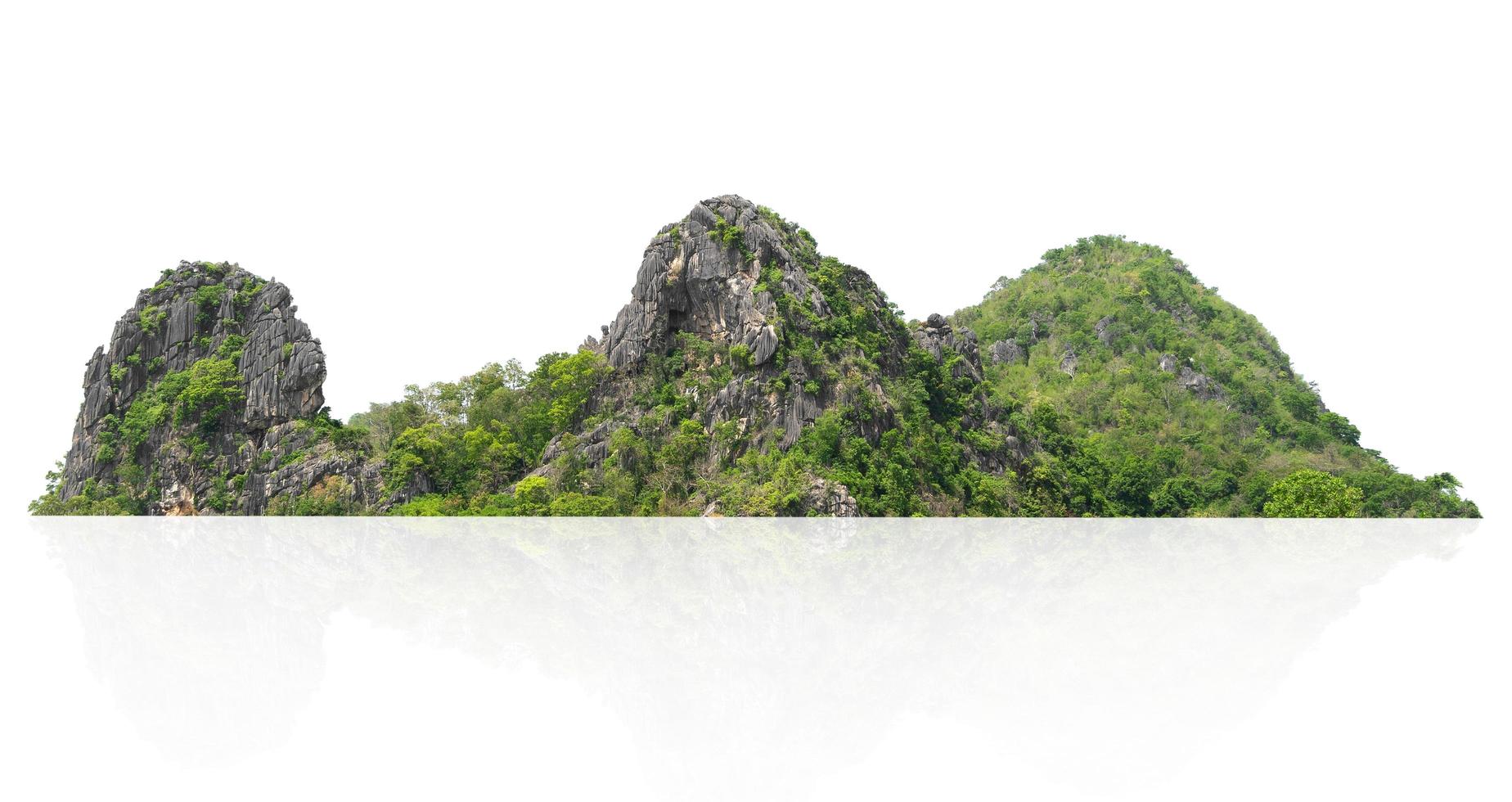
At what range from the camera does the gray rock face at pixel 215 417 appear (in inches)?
2051

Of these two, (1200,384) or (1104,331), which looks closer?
(1200,384)

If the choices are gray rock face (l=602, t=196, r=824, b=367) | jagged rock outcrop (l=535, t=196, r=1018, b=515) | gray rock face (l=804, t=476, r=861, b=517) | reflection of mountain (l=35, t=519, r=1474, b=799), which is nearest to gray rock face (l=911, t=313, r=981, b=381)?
jagged rock outcrop (l=535, t=196, r=1018, b=515)

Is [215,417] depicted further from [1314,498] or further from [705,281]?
[1314,498]

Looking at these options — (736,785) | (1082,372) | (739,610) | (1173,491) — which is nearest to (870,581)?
(739,610)

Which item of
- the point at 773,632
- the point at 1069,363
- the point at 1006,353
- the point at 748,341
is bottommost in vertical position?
the point at 773,632

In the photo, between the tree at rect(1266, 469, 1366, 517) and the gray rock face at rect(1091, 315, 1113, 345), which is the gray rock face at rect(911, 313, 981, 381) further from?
the gray rock face at rect(1091, 315, 1113, 345)

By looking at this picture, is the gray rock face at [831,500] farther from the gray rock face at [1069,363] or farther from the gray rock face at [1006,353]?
the gray rock face at [1006,353]

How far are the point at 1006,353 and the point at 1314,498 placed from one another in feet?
138

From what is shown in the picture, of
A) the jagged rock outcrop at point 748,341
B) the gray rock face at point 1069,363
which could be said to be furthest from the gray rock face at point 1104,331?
the jagged rock outcrop at point 748,341

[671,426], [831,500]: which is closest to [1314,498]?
[831,500]

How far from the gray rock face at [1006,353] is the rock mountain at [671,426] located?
73.2 ft

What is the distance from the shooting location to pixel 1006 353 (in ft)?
289

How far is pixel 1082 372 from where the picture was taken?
3248 inches

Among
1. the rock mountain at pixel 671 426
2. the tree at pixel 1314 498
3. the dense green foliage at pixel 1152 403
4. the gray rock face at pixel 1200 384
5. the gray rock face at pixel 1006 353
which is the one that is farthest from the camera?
the gray rock face at pixel 1006 353
